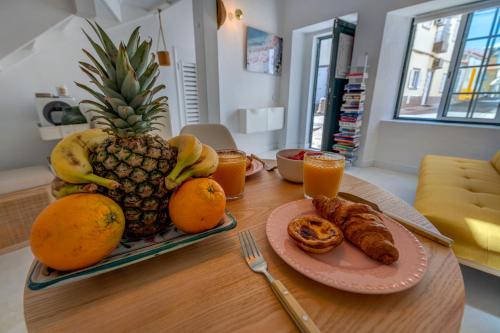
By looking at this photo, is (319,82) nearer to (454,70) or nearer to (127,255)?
(454,70)

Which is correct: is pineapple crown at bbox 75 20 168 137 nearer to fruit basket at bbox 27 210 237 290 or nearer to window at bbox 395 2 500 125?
fruit basket at bbox 27 210 237 290

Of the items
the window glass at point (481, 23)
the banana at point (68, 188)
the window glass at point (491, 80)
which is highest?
the window glass at point (481, 23)

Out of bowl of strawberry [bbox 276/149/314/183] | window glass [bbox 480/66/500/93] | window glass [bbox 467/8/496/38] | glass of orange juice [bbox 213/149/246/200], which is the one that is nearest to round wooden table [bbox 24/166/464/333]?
glass of orange juice [bbox 213/149/246/200]

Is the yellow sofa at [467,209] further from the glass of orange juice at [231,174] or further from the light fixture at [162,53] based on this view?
the light fixture at [162,53]

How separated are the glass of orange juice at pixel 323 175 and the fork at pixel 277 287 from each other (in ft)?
0.90

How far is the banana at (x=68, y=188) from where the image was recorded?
38 cm

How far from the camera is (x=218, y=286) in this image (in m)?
0.37

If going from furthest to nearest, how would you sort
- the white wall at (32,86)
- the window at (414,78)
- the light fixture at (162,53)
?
the window at (414,78) < the light fixture at (162,53) < the white wall at (32,86)

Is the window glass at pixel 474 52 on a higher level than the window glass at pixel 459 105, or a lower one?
higher

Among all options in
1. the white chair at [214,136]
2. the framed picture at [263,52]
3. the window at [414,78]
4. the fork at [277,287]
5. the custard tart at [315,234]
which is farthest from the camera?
the framed picture at [263,52]

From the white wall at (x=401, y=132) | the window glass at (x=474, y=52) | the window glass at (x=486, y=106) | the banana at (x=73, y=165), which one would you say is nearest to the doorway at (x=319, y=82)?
the white wall at (x=401, y=132)

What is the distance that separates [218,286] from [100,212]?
0.24 meters

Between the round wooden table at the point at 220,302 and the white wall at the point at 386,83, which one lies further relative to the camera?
the white wall at the point at 386,83

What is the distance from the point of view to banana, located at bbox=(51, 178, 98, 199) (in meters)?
0.38
